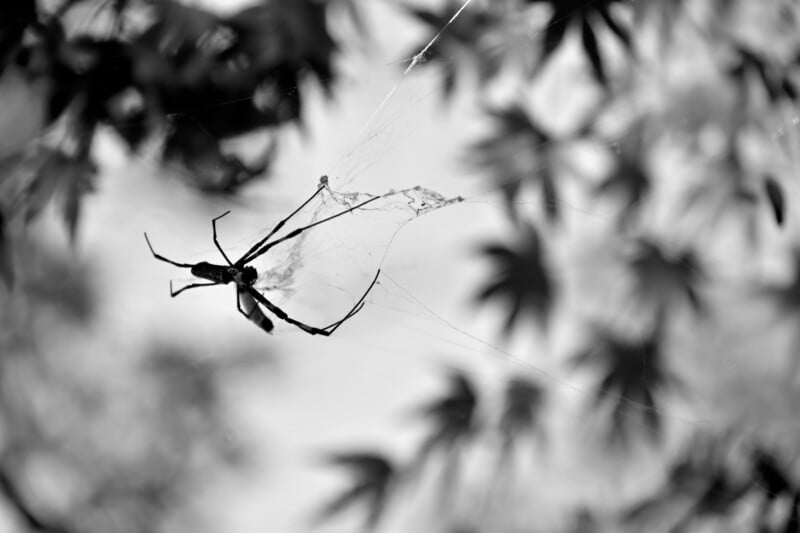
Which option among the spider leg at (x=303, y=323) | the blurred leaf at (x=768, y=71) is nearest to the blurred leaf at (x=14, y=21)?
the spider leg at (x=303, y=323)

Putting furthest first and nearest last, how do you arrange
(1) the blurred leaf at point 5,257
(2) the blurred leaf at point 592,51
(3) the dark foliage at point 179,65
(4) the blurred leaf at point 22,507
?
(4) the blurred leaf at point 22,507, (1) the blurred leaf at point 5,257, (3) the dark foliage at point 179,65, (2) the blurred leaf at point 592,51

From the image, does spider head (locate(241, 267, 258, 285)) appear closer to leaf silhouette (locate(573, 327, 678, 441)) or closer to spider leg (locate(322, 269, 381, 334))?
spider leg (locate(322, 269, 381, 334))

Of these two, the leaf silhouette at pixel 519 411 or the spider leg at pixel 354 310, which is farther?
the leaf silhouette at pixel 519 411

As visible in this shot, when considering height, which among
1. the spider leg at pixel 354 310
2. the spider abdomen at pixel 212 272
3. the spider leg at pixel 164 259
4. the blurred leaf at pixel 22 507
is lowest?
the spider leg at pixel 354 310

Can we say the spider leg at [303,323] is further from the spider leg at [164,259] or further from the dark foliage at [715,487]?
the dark foliage at [715,487]

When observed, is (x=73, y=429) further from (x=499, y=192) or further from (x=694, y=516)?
(x=694, y=516)

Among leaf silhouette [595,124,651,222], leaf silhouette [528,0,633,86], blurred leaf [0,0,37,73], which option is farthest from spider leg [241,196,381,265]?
blurred leaf [0,0,37,73]

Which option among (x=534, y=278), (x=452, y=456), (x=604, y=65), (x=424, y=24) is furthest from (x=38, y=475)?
(x=604, y=65)
